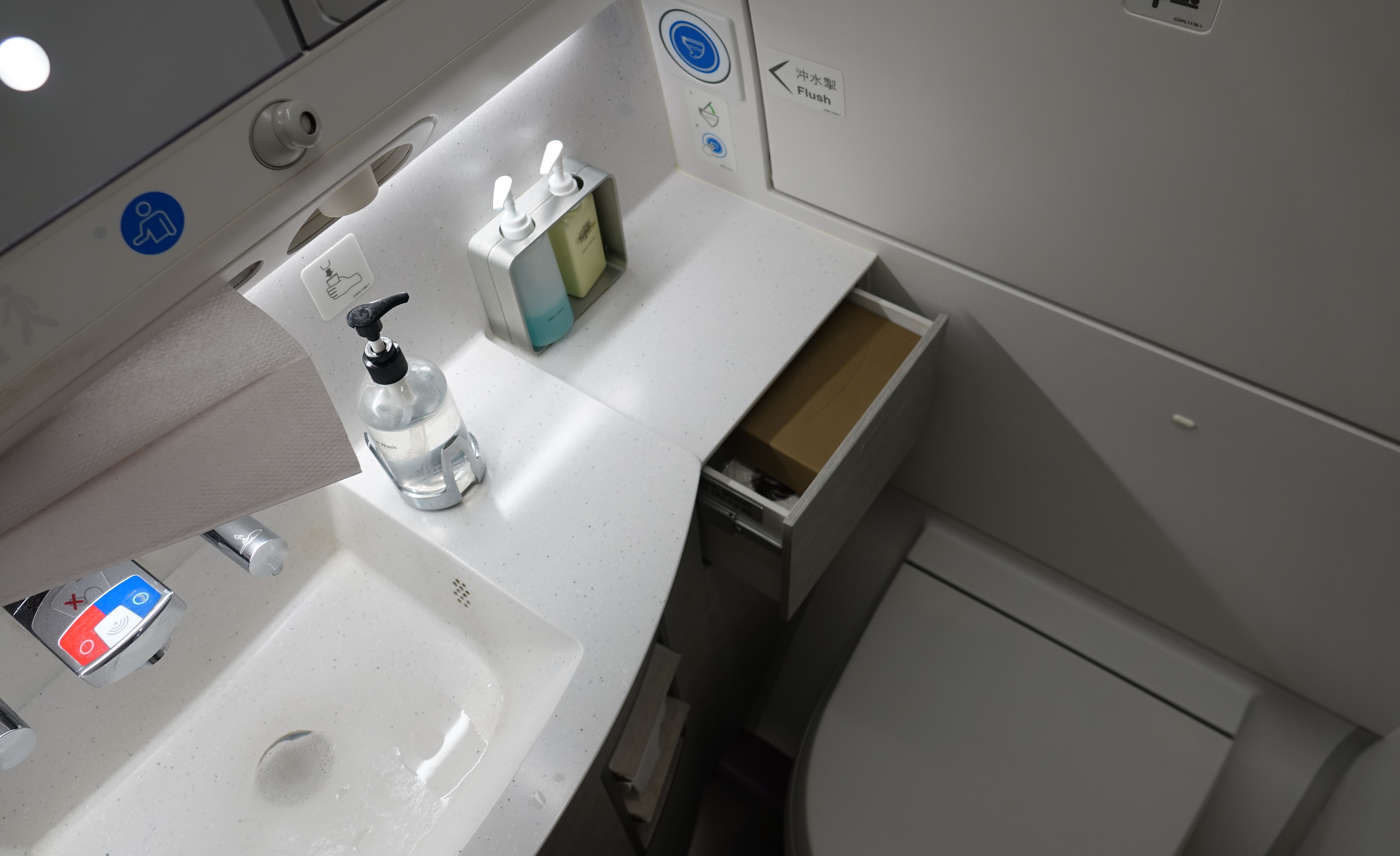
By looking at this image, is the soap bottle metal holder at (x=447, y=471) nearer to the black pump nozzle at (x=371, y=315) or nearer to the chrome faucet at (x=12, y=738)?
the black pump nozzle at (x=371, y=315)

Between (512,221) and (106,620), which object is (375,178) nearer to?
(512,221)

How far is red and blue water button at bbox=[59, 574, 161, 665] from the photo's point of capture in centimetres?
76

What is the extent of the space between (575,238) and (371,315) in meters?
0.34

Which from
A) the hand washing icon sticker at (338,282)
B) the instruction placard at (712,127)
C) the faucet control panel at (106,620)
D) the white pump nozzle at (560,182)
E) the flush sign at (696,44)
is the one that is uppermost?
the instruction placard at (712,127)

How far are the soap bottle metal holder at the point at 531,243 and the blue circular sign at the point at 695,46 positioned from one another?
0.17 meters

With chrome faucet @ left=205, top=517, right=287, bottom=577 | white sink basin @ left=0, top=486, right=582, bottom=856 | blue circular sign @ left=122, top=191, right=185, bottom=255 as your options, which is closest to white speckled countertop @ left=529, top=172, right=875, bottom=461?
white sink basin @ left=0, top=486, right=582, bottom=856

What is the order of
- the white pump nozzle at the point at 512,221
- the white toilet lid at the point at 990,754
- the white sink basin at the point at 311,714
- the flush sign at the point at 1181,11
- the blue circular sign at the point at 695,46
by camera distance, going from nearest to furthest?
the flush sign at the point at 1181,11
the white sink basin at the point at 311,714
the white pump nozzle at the point at 512,221
the blue circular sign at the point at 695,46
the white toilet lid at the point at 990,754

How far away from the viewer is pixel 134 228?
1.99 ft

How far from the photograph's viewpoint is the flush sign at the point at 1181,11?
2.47 feet

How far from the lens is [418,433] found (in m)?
0.93

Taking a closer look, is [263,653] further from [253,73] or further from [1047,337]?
[1047,337]

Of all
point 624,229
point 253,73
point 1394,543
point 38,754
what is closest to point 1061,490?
point 1394,543

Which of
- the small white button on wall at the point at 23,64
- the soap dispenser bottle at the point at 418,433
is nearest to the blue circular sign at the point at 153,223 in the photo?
the small white button on wall at the point at 23,64

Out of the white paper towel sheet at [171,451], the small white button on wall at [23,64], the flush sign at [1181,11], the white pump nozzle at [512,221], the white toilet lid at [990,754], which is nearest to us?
the small white button on wall at [23,64]
